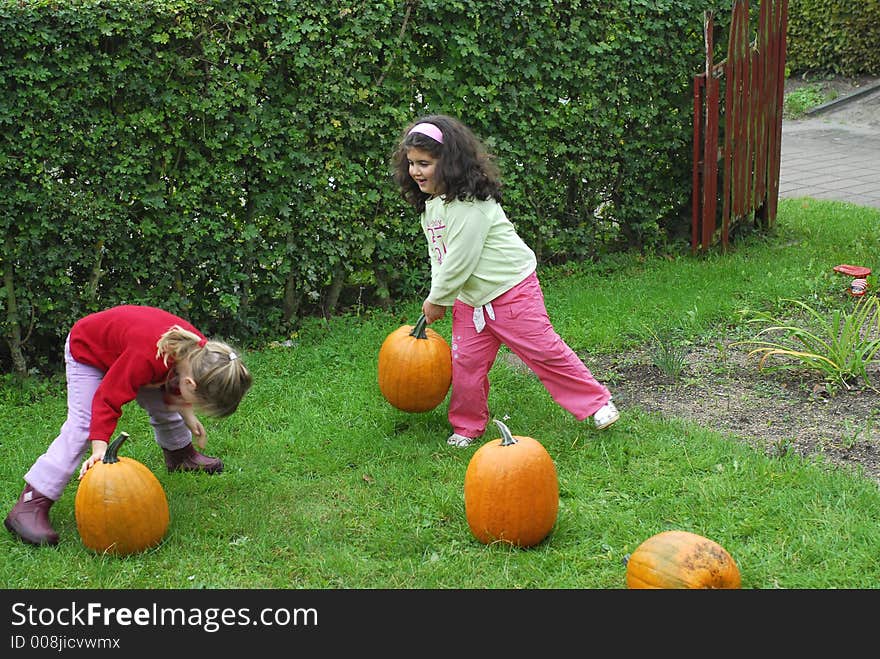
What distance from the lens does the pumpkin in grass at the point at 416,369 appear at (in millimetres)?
4859

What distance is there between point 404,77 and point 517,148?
1023 millimetres

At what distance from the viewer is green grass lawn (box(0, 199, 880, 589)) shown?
3.67 meters

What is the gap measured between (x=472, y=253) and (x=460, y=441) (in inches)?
36.0

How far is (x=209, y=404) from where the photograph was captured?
12.5 ft

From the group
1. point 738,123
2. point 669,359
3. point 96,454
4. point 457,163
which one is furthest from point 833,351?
point 96,454

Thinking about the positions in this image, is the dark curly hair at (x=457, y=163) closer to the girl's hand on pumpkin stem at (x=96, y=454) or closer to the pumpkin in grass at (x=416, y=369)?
the pumpkin in grass at (x=416, y=369)

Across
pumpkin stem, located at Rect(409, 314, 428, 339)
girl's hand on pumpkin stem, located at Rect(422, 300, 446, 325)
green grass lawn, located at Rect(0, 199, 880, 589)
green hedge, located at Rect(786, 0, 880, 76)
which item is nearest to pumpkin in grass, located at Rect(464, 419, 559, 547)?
green grass lawn, located at Rect(0, 199, 880, 589)

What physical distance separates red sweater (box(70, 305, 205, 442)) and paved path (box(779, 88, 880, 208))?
7.95m

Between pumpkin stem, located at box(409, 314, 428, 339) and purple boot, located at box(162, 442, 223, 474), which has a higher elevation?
pumpkin stem, located at box(409, 314, 428, 339)

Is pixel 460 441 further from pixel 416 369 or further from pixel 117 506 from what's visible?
pixel 117 506

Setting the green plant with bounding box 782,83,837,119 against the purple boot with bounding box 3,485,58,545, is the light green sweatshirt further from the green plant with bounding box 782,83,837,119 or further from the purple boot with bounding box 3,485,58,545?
the green plant with bounding box 782,83,837,119

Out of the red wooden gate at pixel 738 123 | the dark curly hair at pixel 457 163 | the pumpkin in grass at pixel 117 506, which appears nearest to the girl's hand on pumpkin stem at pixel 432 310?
the dark curly hair at pixel 457 163

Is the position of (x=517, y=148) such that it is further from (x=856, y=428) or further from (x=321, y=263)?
(x=856, y=428)

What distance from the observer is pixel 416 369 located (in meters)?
4.86
